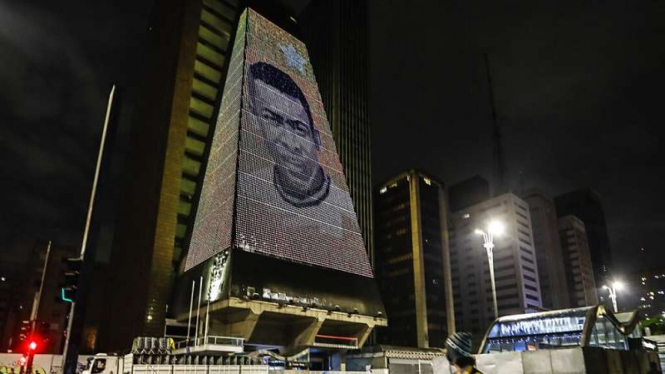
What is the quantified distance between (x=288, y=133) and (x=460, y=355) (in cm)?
4834

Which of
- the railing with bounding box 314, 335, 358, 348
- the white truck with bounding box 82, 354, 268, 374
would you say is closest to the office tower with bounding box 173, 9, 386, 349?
the railing with bounding box 314, 335, 358, 348

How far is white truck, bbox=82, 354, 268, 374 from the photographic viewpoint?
23797 mm

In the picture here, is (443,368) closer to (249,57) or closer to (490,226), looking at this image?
(490,226)

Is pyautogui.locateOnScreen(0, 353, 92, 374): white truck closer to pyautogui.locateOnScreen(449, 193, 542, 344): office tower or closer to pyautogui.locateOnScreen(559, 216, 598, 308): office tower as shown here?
pyautogui.locateOnScreen(449, 193, 542, 344): office tower

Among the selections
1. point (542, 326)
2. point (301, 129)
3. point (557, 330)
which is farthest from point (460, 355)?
point (301, 129)

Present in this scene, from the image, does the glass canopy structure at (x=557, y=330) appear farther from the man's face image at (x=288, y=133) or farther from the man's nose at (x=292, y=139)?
the man's nose at (x=292, y=139)

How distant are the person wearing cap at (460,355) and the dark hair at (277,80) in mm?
47948

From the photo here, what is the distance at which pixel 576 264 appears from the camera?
508 ft

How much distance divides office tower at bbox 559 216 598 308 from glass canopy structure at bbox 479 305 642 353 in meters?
152

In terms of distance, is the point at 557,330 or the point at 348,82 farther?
the point at 348,82

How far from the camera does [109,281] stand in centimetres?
6638

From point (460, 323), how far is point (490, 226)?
4936 inches

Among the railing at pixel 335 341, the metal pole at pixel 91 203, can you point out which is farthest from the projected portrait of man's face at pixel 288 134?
the metal pole at pixel 91 203

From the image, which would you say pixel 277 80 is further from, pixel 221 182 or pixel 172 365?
pixel 172 365
